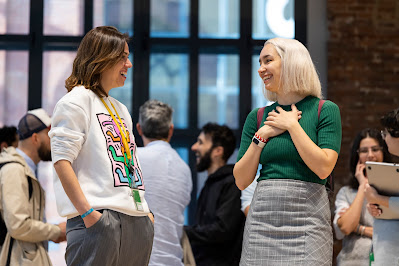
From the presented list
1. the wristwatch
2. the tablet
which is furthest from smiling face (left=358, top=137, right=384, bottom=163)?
the wristwatch

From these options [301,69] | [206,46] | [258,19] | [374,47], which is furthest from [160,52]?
[301,69]

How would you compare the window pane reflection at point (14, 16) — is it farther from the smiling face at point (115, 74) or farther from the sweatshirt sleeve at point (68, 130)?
the sweatshirt sleeve at point (68, 130)

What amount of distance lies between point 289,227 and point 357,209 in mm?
1753

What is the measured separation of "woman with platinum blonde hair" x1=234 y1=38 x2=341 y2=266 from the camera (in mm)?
2439

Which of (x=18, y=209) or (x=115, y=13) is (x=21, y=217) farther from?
(x=115, y=13)

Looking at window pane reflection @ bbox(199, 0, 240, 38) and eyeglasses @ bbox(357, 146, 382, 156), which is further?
window pane reflection @ bbox(199, 0, 240, 38)

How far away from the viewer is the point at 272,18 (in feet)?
20.9

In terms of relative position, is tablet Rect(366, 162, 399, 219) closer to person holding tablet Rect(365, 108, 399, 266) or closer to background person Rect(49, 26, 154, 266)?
person holding tablet Rect(365, 108, 399, 266)

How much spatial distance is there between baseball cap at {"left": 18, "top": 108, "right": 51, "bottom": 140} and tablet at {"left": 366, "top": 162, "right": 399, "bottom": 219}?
2.20m

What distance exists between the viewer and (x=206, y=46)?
6.26m

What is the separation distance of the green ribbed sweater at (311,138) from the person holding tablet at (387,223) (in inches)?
32.2

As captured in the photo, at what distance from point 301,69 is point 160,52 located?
379cm

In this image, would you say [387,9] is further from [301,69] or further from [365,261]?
[301,69]

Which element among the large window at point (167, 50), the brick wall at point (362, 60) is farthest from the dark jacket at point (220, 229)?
the brick wall at point (362, 60)
